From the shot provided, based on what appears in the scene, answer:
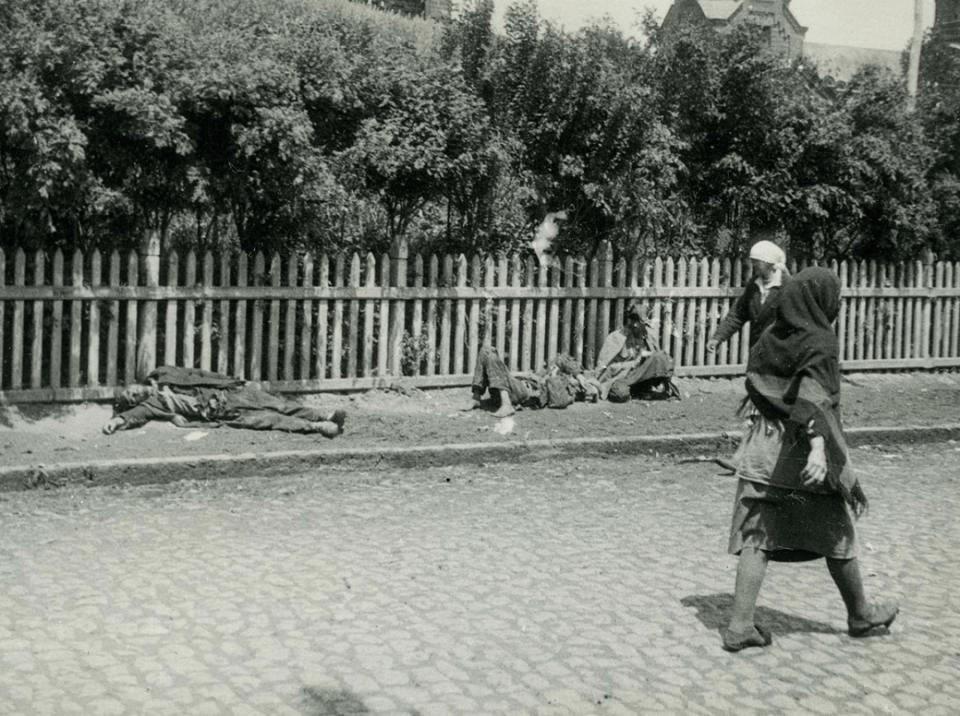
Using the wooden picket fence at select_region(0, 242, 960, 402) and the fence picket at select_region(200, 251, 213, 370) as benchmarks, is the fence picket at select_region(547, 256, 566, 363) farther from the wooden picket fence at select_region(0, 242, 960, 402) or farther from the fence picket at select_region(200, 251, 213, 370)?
the fence picket at select_region(200, 251, 213, 370)

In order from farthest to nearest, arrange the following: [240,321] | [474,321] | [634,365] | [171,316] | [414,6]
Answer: [414,6] → [634,365] → [474,321] → [240,321] → [171,316]

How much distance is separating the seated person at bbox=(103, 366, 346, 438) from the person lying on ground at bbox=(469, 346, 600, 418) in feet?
5.85

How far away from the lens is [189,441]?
9984mm

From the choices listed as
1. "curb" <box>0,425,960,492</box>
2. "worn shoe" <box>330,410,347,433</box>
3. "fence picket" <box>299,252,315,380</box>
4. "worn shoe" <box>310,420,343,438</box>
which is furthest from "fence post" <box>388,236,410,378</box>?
"curb" <box>0,425,960,492</box>

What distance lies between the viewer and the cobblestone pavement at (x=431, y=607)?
4785 mm

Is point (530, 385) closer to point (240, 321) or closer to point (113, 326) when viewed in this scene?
point (240, 321)

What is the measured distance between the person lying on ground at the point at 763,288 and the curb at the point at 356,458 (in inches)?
146

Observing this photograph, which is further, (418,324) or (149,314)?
(418,324)

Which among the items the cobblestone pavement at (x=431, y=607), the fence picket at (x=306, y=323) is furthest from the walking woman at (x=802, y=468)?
the fence picket at (x=306, y=323)

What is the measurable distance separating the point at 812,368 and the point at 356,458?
4839mm

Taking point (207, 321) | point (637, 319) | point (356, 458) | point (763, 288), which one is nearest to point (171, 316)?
point (207, 321)

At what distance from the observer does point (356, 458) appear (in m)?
9.62

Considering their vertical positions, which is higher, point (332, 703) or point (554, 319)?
point (554, 319)

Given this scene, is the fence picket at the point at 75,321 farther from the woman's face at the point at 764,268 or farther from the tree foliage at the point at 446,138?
the woman's face at the point at 764,268
